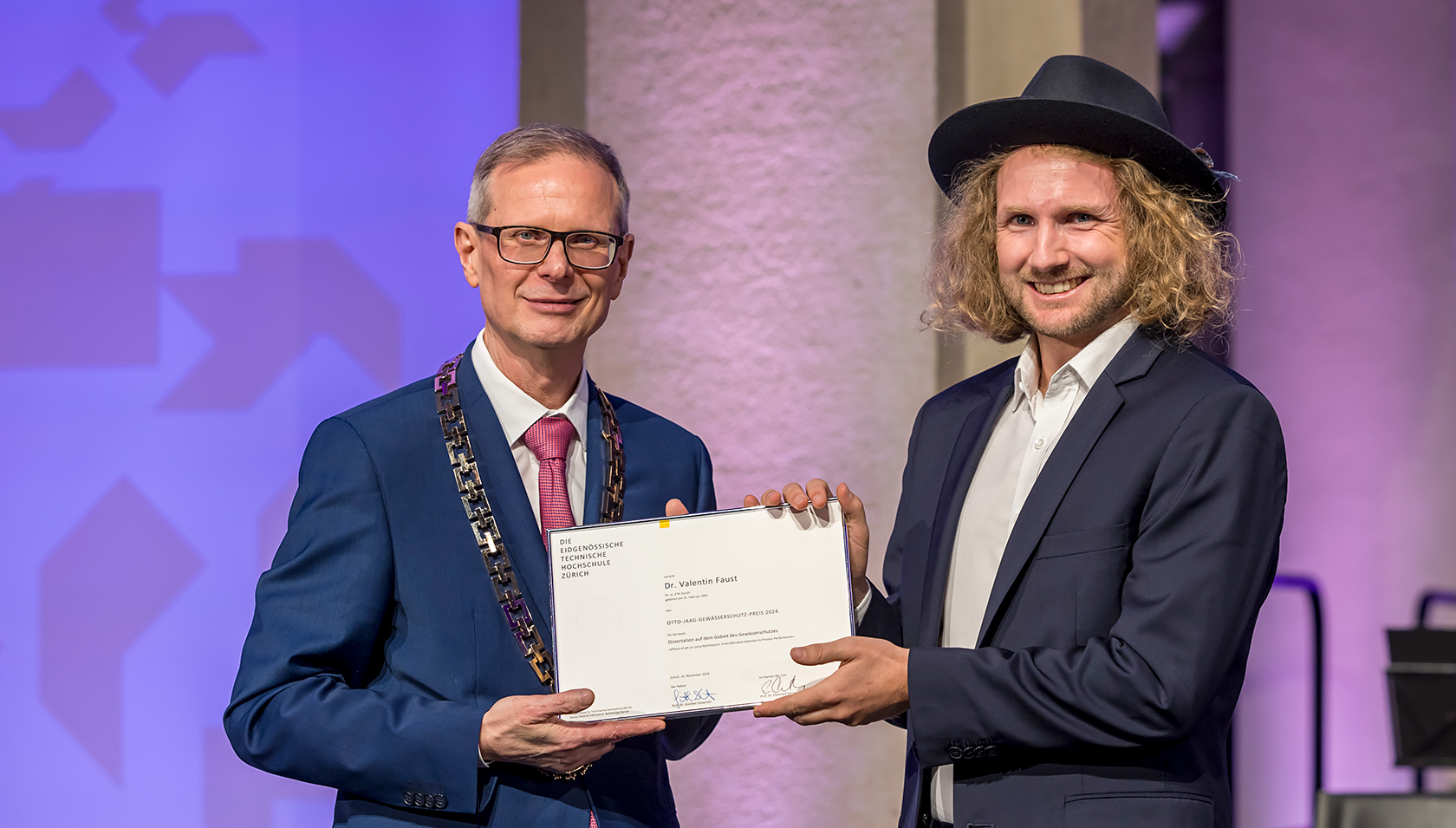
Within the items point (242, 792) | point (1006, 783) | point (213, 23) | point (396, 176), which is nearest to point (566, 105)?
point (396, 176)

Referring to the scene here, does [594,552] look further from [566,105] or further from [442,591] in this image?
[566,105]

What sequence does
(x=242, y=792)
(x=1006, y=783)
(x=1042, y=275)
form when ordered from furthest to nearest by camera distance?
(x=242, y=792) → (x=1042, y=275) → (x=1006, y=783)

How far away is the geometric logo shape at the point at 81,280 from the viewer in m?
3.41

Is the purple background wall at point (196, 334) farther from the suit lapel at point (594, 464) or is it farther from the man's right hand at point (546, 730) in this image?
the man's right hand at point (546, 730)

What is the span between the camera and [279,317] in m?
3.38

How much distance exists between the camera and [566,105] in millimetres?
3461

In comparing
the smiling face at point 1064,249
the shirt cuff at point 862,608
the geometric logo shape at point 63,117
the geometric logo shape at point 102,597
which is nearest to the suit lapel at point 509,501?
the shirt cuff at point 862,608

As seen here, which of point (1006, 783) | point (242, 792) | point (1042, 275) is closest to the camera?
point (1006, 783)

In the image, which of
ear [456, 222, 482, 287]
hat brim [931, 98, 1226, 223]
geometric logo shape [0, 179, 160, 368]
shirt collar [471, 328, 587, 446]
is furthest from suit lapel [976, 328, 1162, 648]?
geometric logo shape [0, 179, 160, 368]

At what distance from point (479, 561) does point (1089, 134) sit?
121cm

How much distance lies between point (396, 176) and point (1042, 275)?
2.07 meters

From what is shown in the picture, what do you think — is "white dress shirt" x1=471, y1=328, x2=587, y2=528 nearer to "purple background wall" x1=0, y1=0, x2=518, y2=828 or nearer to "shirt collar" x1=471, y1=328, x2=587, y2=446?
"shirt collar" x1=471, y1=328, x2=587, y2=446

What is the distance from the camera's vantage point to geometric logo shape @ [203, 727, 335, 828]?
10.8ft
